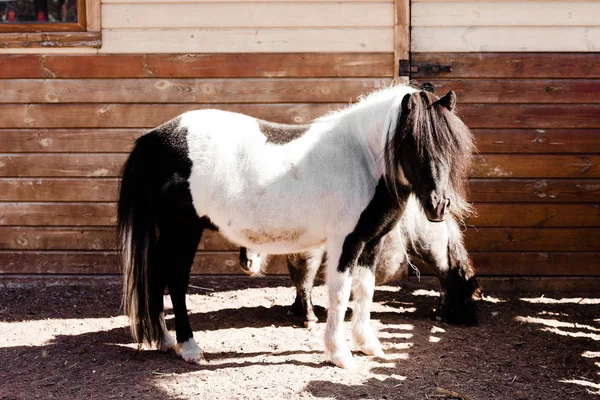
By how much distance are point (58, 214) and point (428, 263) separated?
337 centimetres

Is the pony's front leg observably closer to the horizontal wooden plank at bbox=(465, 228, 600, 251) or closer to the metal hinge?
the horizontal wooden plank at bbox=(465, 228, 600, 251)

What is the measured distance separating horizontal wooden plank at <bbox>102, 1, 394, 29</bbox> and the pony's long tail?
2039 mm

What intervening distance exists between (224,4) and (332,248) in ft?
9.53

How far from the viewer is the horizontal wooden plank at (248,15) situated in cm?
588

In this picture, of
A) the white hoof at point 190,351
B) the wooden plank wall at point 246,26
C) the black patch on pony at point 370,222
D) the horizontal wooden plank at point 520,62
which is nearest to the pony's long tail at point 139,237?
the white hoof at point 190,351

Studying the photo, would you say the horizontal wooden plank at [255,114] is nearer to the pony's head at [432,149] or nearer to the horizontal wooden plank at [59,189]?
the horizontal wooden plank at [59,189]

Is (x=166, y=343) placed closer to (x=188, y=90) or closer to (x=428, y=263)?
(x=428, y=263)

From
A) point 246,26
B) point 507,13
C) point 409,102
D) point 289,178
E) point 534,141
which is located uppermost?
point 507,13

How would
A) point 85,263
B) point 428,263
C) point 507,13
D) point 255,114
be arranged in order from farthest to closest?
point 85,263, point 255,114, point 507,13, point 428,263

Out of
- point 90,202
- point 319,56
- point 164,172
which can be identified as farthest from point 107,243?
point 319,56

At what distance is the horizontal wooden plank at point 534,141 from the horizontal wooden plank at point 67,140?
10.4 feet

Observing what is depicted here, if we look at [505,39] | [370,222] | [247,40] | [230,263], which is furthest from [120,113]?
[505,39]

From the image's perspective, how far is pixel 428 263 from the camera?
5195 millimetres

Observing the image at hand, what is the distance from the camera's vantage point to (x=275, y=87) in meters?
5.95
